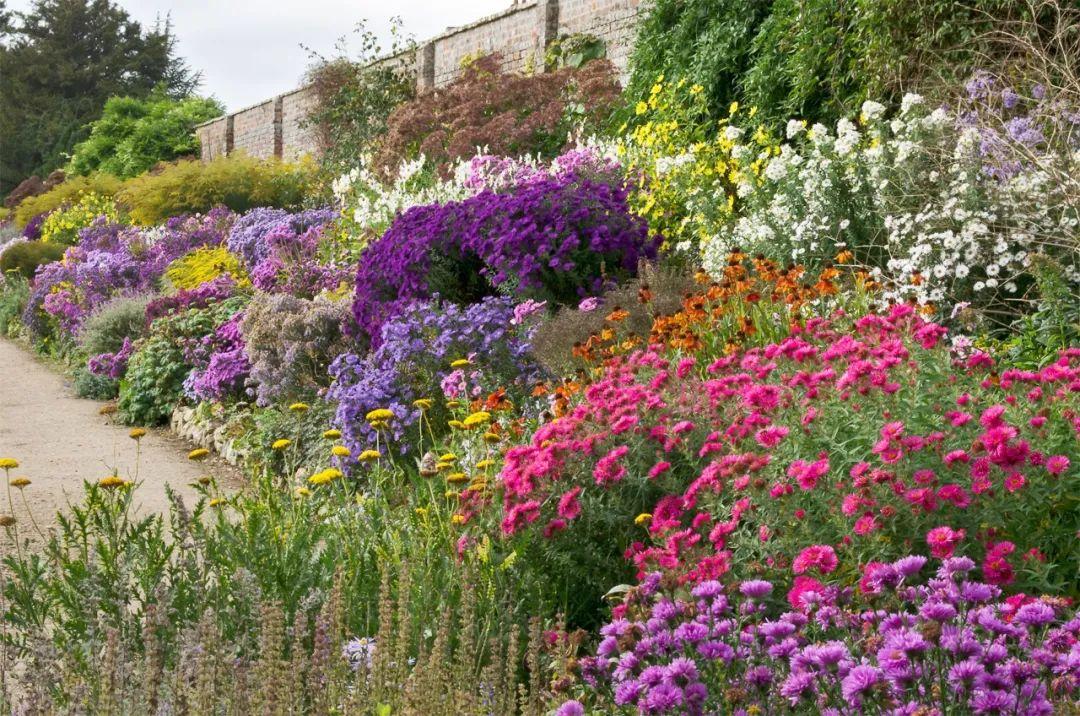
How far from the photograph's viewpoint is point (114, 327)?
11141 mm

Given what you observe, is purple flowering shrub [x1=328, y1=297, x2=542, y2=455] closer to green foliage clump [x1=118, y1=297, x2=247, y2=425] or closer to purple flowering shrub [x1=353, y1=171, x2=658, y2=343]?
purple flowering shrub [x1=353, y1=171, x2=658, y2=343]

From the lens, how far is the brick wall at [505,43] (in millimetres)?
13859

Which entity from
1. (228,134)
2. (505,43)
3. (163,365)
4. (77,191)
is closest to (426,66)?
(505,43)

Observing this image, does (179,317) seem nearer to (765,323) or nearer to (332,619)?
(765,323)

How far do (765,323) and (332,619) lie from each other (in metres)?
3.27

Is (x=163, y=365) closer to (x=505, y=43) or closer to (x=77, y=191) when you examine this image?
(x=505, y=43)

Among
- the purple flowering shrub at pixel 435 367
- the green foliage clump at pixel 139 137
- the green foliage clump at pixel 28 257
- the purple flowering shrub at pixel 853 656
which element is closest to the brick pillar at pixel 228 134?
the green foliage clump at pixel 139 137

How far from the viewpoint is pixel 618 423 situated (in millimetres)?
3561

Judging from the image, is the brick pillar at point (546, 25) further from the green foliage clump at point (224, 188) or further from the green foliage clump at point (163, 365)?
the green foliage clump at point (163, 365)

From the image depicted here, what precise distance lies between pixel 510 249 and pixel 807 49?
10.9ft

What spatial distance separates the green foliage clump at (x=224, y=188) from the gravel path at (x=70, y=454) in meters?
6.99

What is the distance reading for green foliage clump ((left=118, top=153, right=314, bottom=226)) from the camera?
58.0ft

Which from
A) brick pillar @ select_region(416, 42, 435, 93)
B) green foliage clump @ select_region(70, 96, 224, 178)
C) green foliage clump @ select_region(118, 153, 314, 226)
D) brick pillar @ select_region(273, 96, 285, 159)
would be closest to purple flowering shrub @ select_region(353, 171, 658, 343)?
green foliage clump @ select_region(118, 153, 314, 226)

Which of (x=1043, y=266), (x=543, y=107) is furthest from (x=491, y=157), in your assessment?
(x=1043, y=266)
